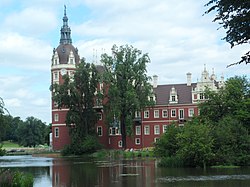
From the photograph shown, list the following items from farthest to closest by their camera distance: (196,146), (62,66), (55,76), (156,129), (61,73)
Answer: (55,76)
(62,66)
(61,73)
(156,129)
(196,146)

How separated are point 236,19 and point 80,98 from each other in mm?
59715

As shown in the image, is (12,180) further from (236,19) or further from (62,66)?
(62,66)

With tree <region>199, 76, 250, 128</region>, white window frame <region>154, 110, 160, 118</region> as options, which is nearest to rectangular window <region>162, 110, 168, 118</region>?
white window frame <region>154, 110, 160, 118</region>

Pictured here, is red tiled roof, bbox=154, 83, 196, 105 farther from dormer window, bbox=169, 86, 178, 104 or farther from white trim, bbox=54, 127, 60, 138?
white trim, bbox=54, 127, 60, 138

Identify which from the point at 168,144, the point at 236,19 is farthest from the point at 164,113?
the point at 236,19

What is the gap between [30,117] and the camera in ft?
413

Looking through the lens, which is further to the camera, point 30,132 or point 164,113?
point 30,132

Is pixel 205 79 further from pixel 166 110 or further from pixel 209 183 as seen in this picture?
pixel 209 183

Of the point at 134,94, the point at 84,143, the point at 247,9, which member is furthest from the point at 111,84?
the point at 247,9

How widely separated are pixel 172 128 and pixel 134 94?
86.1 feet

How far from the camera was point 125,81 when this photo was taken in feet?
226

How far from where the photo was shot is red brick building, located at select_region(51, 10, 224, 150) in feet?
250

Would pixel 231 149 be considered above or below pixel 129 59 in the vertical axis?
below

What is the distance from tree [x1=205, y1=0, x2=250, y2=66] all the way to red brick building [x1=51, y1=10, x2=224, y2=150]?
200 ft
